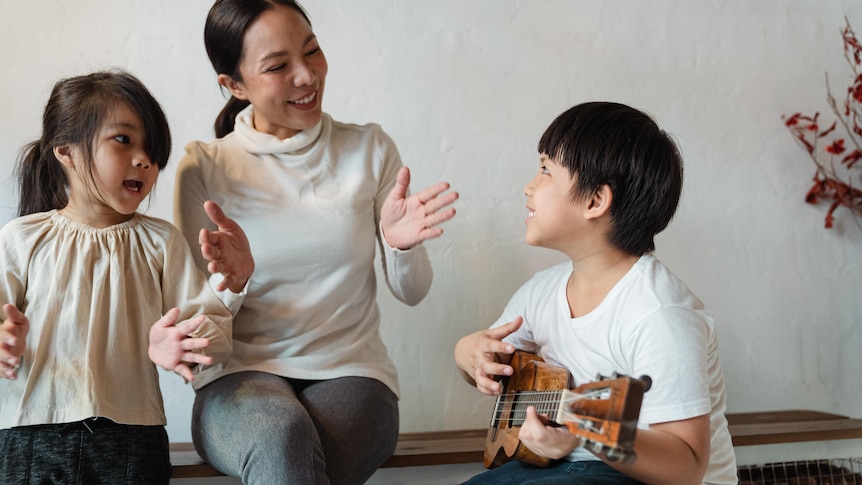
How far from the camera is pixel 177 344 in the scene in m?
1.49

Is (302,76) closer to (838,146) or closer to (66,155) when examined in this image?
(66,155)

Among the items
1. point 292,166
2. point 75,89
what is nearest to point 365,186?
point 292,166

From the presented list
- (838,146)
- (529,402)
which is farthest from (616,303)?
(838,146)

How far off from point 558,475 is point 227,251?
721mm

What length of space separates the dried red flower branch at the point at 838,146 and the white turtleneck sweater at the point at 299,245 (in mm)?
1422

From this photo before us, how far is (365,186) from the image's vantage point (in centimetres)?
184

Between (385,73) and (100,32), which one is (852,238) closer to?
(385,73)

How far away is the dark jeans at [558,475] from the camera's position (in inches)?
53.8

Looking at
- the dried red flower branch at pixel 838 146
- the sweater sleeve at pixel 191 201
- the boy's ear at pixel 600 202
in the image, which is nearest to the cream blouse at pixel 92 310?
the sweater sleeve at pixel 191 201

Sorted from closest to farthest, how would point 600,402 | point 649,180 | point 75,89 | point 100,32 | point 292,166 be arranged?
point 600,402 < point 649,180 < point 75,89 < point 292,166 < point 100,32

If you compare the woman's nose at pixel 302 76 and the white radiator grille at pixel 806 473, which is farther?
the white radiator grille at pixel 806 473

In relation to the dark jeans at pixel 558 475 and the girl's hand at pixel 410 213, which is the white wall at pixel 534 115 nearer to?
the girl's hand at pixel 410 213

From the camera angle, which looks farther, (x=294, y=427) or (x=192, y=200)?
(x=192, y=200)

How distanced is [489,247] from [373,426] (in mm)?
818
